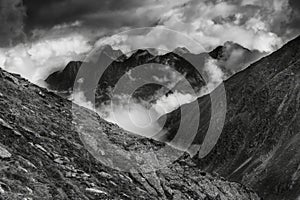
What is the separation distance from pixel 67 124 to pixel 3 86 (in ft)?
23.0

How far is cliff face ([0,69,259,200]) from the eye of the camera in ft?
90.9

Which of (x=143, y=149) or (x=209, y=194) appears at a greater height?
(x=143, y=149)

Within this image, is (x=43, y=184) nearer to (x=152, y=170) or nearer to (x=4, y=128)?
(x=4, y=128)

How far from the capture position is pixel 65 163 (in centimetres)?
3172

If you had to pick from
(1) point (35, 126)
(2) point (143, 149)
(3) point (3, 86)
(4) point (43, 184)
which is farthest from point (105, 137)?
(4) point (43, 184)

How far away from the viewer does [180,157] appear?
45.1 m

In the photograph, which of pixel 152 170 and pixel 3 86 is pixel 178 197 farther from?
pixel 3 86

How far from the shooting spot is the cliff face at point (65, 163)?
27719mm

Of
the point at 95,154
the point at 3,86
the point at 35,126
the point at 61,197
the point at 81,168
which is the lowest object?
the point at 61,197

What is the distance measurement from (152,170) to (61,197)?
1323 centimetres

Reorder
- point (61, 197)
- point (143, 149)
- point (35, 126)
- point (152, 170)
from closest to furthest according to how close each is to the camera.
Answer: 1. point (61, 197)
2. point (35, 126)
3. point (152, 170)
4. point (143, 149)

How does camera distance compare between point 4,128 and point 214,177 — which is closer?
point 4,128

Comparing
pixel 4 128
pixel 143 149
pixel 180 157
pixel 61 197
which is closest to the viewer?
pixel 61 197

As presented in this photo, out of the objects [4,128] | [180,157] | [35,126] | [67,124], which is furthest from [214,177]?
[4,128]
